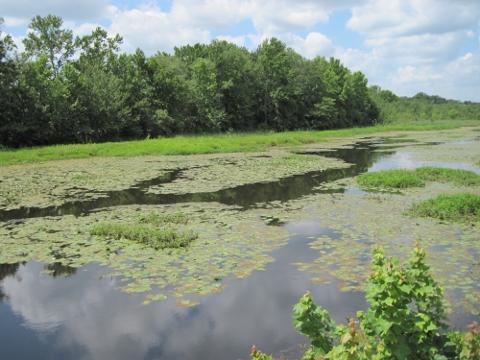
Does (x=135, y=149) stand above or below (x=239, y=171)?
above

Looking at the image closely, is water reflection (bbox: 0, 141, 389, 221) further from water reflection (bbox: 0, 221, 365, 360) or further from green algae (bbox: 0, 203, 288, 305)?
water reflection (bbox: 0, 221, 365, 360)

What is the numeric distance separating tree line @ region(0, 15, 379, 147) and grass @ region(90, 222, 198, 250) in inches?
1051

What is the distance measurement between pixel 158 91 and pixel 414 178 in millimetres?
36179

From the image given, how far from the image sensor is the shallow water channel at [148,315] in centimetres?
663

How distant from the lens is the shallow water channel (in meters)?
6.63

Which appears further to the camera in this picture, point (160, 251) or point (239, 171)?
point (239, 171)

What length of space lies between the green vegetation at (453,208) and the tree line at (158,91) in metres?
30.8

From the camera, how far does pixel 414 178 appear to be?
1938 cm

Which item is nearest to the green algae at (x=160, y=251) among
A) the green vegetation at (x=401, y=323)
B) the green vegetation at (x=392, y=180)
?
the green vegetation at (x=401, y=323)

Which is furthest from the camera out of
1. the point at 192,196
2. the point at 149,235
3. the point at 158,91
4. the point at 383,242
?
the point at 158,91

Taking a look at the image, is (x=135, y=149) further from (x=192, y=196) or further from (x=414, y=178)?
(x=414, y=178)

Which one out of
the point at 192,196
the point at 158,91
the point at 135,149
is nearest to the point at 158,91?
the point at 158,91

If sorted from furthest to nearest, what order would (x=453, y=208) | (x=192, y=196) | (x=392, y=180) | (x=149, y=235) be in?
(x=392, y=180) < (x=192, y=196) < (x=453, y=208) < (x=149, y=235)

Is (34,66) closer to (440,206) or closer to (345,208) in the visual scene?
(345,208)
